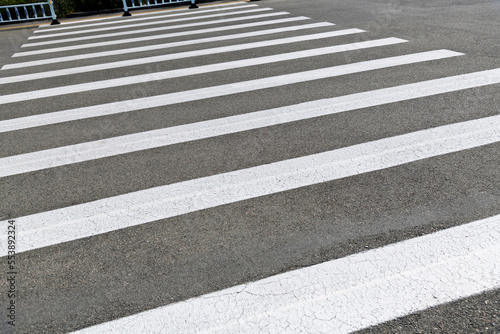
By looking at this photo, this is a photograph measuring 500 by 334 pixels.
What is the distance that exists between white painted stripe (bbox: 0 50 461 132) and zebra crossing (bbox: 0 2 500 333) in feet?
0.12

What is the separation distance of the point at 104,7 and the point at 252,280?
14740 mm

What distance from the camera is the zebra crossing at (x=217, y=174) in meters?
2.54

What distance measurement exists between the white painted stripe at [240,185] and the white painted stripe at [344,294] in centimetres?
104

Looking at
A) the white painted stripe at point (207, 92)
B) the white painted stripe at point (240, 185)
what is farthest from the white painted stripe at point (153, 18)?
the white painted stripe at point (240, 185)

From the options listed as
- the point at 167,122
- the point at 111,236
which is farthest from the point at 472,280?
the point at 167,122

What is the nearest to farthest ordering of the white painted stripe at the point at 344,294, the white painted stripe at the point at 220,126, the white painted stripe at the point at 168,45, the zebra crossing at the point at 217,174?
1. the white painted stripe at the point at 344,294
2. the zebra crossing at the point at 217,174
3. the white painted stripe at the point at 220,126
4. the white painted stripe at the point at 168,45

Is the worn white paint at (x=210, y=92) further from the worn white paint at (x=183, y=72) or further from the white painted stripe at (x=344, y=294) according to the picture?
the white painted stripe at (x=344, y=294)

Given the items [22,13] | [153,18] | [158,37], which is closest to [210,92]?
[158,37]

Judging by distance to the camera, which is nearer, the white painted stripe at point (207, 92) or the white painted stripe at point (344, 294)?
the white painted stripe at point (344, 294)

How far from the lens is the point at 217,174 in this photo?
157 inches

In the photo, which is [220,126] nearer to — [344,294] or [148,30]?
[344,294]

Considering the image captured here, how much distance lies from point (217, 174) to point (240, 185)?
1.03 ft

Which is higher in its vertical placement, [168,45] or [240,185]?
[240,185]

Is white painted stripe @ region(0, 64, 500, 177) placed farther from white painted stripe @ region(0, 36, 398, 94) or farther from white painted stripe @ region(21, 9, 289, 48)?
white painted stripe @ region(21, 9, 289, 48)
